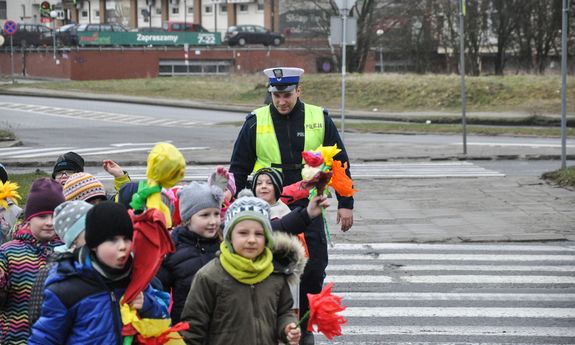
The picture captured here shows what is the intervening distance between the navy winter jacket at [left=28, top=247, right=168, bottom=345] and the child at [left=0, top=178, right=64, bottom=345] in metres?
1.17

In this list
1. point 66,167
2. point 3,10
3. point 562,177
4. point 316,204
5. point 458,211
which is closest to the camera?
point 316,204

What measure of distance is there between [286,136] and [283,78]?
1.49 ft

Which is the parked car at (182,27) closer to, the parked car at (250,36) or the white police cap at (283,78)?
the parked car at (250,36)

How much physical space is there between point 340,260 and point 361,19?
48.0m

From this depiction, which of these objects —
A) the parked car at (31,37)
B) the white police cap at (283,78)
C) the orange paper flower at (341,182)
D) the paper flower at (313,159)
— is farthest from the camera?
the parked car at (31,37)

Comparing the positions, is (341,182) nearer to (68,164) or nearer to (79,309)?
(68,164)

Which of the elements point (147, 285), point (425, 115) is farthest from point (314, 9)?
point (147, 285)

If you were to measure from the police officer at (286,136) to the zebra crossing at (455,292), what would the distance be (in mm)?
1395

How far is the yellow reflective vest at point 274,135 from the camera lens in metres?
7.75

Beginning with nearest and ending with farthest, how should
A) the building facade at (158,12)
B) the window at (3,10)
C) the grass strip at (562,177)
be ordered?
the grass strip at (562,177) < the building facade at (158,12) < the window at (3,10)

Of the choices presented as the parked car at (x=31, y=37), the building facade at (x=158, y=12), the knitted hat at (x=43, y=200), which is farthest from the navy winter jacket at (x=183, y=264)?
the building facade at (x=158, y=12)

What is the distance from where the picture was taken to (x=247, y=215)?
5191mm

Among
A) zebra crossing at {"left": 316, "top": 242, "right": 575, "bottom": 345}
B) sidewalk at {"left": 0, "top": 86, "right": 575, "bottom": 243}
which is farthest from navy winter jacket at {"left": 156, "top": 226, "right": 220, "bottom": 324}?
sidewalk at {"left": 0, "top": 86, "right": 575, "bottom": 243}

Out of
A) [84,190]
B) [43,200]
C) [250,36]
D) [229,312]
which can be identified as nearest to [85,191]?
[84,190]
